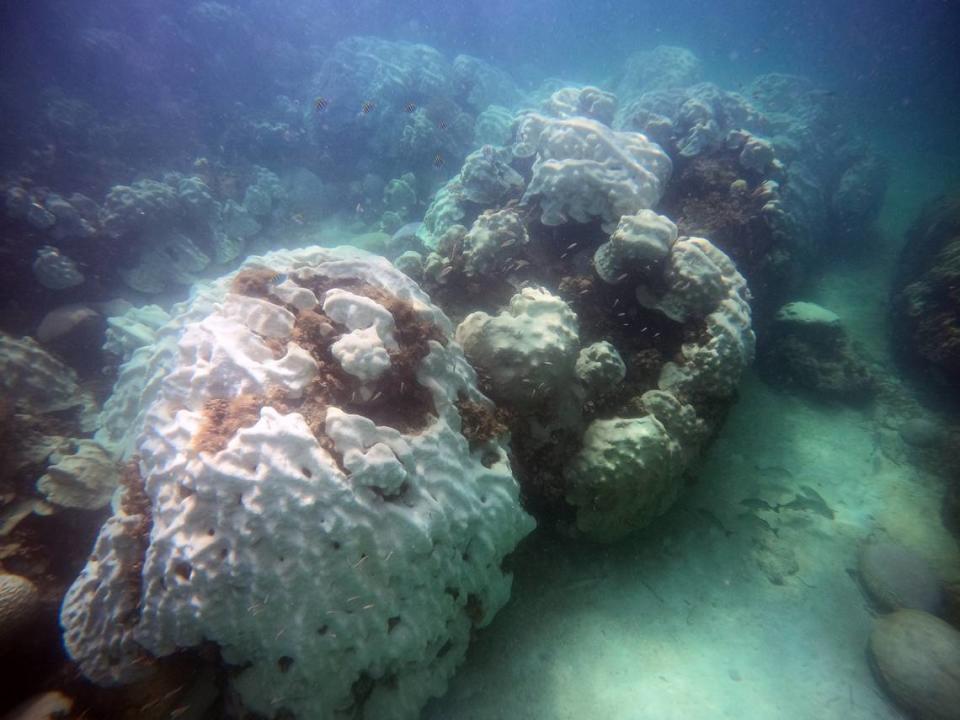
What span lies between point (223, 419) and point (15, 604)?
240 cm

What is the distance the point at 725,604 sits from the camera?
4.54 m

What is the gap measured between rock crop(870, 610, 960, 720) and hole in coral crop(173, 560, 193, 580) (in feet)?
20.6

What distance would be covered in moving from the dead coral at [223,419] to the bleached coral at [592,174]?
4.69 meters

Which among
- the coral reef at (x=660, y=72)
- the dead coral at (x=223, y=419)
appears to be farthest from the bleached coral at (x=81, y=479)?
the coral reef at (x=660, y=72)

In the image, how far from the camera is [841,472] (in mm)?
6207

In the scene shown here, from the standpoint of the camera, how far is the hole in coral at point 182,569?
2676mm

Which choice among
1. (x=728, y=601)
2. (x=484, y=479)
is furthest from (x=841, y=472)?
(x=484, y=479)

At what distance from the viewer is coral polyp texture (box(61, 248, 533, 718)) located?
2.67 metres

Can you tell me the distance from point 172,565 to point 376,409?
1.63 metres

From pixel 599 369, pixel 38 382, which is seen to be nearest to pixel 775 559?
pixel 599 369

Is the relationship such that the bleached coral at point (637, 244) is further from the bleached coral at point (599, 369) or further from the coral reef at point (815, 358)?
the coral reef at point (815, 358)

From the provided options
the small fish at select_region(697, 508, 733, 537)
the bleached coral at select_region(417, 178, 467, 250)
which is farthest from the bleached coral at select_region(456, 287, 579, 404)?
the bleached coral at select_region(417, 178, 467, 250)

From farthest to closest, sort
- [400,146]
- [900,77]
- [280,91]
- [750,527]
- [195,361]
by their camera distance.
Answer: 1. [900,77]
2. [280,91]
3. [400,146]
4. [750,527]
5. [195,361]

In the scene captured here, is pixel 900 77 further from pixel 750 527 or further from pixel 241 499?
pixel 241 499
